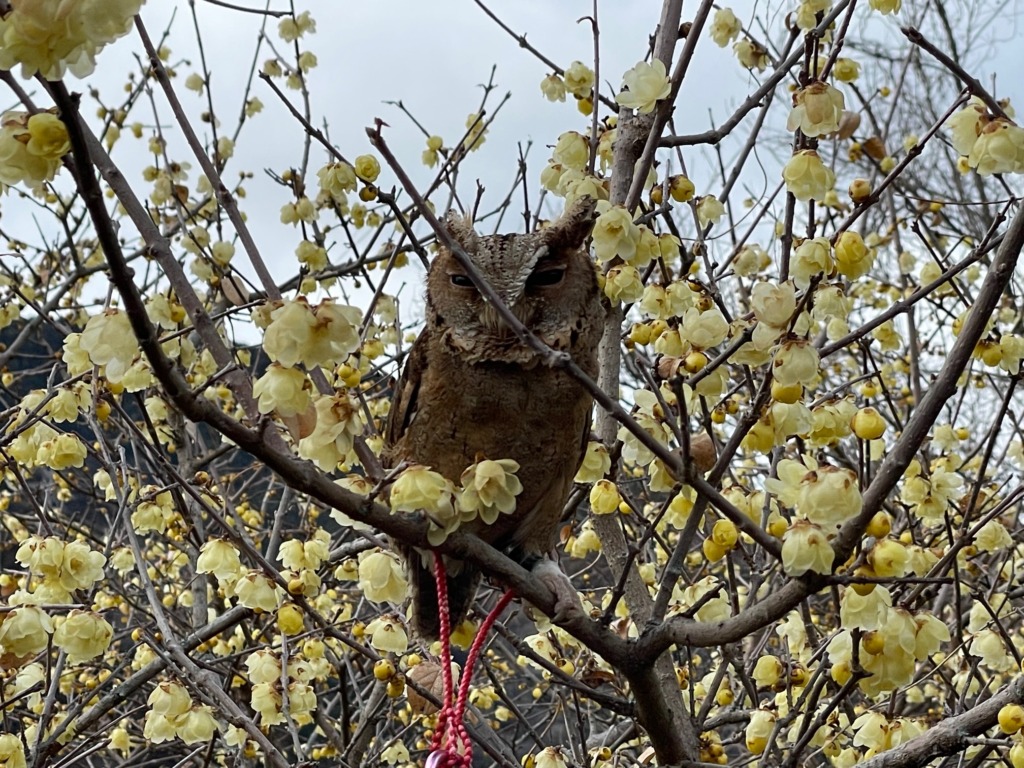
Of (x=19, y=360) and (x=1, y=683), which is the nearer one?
(x=1, y=683)

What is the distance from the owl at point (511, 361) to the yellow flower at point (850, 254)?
1.78 feet

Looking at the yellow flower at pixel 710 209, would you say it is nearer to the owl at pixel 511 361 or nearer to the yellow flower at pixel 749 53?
the owl at pixel 511 361

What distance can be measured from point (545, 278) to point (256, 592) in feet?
3.08

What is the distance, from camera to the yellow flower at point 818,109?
1.43 meters

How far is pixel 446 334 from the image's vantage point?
1889 millimetres

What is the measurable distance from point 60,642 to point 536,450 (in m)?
1.03

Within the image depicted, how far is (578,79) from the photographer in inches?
92.2

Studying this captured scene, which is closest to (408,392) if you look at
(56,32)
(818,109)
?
(818,109)

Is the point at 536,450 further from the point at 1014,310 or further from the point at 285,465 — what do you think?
the point at 1014,310

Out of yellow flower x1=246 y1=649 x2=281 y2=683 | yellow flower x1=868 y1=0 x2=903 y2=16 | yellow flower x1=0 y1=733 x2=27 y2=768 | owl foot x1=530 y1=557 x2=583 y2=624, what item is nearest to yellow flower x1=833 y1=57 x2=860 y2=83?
yellow flower x1=868 y1=0 x2=903 y2=16

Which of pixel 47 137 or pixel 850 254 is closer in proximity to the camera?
pixel 47 137

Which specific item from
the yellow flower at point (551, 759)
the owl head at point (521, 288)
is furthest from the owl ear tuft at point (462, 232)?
the yellow flower at point (551, 759)

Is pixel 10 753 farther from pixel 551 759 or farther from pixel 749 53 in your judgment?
pixel 749 53

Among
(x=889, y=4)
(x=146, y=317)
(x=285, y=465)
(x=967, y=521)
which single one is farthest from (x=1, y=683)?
(x=889, y=4)
